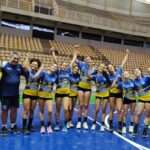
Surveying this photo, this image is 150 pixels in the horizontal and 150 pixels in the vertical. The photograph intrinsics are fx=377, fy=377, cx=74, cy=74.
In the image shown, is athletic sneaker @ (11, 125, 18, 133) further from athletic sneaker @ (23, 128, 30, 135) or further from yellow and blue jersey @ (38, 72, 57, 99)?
yellow and blue jersey @ (38, 72, 57, 99)

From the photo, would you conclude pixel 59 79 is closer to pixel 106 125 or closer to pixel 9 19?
pixel 106 125

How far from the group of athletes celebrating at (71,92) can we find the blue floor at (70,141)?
1.17ft

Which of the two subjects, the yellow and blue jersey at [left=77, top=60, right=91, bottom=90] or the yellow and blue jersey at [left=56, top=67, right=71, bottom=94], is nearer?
the yellow and blue jersey at [left=56, top=67, right=71, bottom=94]

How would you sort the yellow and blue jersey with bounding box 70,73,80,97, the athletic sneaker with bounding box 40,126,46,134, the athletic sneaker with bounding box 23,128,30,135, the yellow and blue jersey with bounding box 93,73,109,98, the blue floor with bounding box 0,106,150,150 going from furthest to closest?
the yellow and blue jersey with bounding box 93,73,109,98
the yellow and blue jersey with bounding box 70,73,80,97
the athletic sneaker with bounding box 40,126,46,134
the athletic sneaker with bounding box 23,128,30,135
the blue floor with bounding box 0,106,150,150

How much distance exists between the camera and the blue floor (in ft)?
21.0

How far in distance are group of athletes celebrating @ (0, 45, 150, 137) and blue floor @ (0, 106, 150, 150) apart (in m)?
0.36

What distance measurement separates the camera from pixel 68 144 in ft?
21.8

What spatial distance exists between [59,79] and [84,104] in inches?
37.2

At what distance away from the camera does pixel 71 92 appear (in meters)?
8.24

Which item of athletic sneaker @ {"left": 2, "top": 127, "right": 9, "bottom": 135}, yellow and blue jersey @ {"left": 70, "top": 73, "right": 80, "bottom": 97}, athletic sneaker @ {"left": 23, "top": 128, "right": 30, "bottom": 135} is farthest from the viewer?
yellow and blue jersey @ {"left": 70, "top": 73, "right": 80, "bottom": 97}

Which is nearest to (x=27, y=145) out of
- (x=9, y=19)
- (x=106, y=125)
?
(x=106, y=125)

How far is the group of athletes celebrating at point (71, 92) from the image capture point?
7441 millimetres

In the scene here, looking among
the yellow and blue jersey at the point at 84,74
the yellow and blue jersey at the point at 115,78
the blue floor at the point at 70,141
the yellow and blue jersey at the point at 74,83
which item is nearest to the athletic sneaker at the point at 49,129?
the blue floor at the point at 70,141

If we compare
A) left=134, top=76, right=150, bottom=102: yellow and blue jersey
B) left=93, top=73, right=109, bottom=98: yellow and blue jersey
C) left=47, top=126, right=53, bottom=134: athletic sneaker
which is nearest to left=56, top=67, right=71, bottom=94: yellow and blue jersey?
left=93, top=73, right=109, bottom=98: yellow and blue jersey
